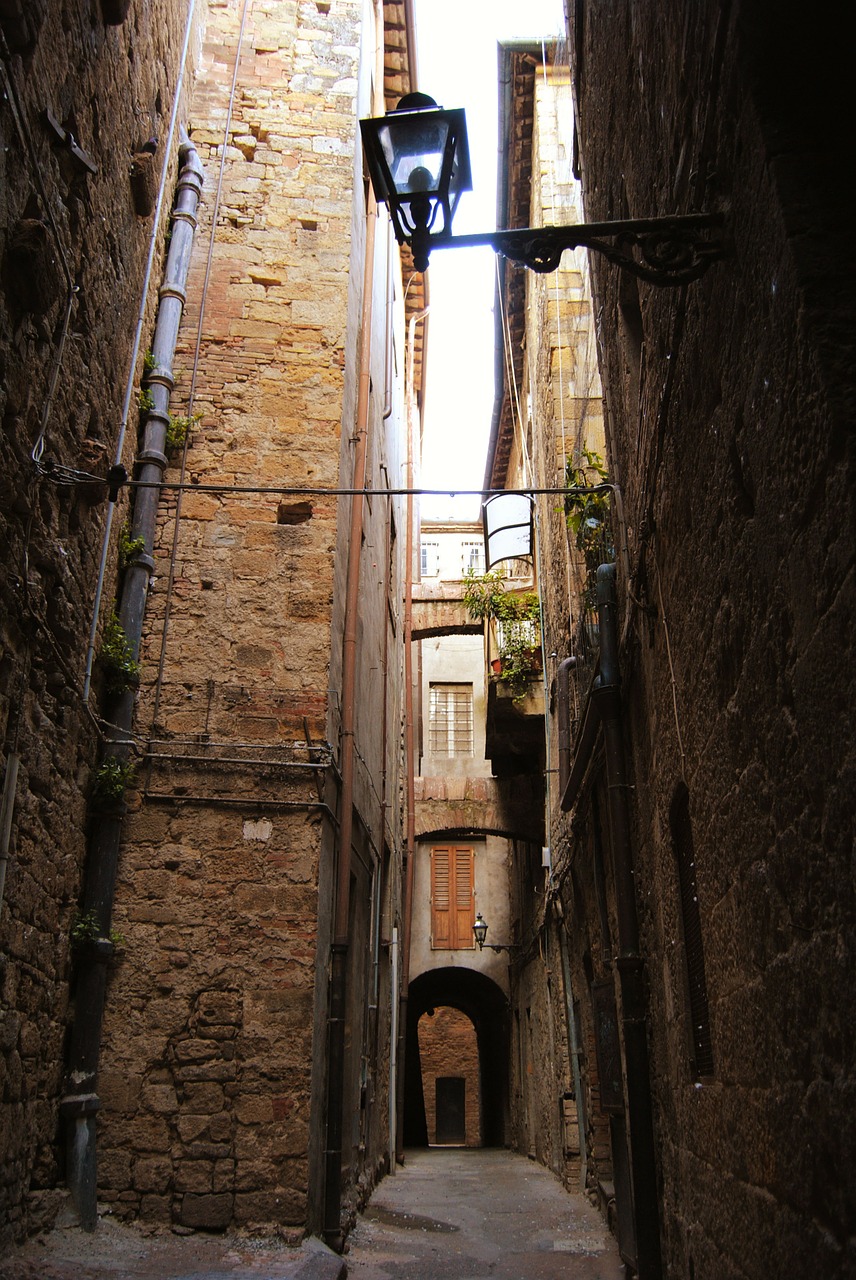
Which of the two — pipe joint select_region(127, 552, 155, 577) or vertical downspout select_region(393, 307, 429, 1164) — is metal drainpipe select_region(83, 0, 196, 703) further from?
vertical downspout select_region(393, 307, 429, 1164)

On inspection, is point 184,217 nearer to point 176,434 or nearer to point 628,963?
point 176,434

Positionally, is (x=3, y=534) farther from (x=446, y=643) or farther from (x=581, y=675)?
(x=446, y=643)

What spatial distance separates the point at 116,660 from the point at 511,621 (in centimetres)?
687

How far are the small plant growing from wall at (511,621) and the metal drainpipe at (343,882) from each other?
421cm

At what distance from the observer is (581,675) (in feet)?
24.5

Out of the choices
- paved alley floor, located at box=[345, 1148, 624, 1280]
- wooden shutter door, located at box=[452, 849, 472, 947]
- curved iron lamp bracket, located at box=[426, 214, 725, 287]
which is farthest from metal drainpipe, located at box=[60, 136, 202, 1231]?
wooden shutter door, located at box=[452, 849, 472, 947]

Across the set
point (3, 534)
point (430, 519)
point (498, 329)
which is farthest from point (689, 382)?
point (430, 519)

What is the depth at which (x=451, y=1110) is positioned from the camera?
29.5 m

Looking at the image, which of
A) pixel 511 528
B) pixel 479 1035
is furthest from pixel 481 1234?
pixel 479 1035

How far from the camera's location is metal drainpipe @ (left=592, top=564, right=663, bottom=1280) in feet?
15.7

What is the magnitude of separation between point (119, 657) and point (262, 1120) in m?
2.70

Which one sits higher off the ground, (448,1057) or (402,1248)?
(448,1057)

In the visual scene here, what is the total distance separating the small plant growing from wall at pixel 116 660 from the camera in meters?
5.76

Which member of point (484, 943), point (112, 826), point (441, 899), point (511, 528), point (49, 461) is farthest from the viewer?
point (441, 899)
